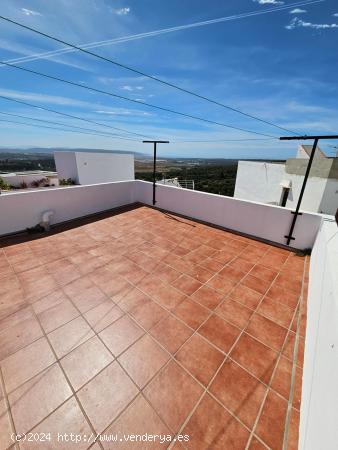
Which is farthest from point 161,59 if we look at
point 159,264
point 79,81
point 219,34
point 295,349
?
point 295,349

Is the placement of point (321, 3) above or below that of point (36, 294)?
above

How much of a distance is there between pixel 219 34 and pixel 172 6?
160 cm

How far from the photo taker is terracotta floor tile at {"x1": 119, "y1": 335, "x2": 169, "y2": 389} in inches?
59.9

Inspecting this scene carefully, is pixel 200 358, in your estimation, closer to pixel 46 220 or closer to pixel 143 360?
pixel 143 360

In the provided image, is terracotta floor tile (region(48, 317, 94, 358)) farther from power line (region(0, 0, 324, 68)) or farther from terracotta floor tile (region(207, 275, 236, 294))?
power line (region(0, 0, 324, 68))

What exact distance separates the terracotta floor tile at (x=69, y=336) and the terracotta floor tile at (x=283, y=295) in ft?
7.51

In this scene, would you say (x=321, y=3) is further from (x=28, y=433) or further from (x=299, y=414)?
(x=28, y=433)

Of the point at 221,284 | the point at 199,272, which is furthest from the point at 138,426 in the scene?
the point at 199,272

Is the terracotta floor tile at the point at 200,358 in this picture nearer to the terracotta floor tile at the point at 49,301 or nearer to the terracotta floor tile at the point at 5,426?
the terracotta floor tile at the point at 5,426

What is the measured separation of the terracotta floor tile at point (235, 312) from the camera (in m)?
2.06

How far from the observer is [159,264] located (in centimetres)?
307

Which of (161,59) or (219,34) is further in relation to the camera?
(161,59)

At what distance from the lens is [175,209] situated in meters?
5.43

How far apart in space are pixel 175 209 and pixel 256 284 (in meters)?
3.26
